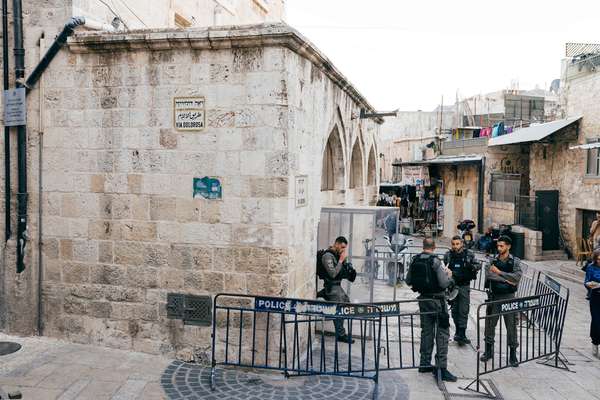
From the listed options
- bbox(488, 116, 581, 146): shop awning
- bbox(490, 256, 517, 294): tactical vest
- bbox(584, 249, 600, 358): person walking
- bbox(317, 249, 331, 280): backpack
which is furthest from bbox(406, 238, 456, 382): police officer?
bbox(488, 116, 581, 146): shop awning

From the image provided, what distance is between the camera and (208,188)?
6402 mm

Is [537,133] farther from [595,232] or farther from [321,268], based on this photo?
[321,268]

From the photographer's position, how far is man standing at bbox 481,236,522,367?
6848 millimetres

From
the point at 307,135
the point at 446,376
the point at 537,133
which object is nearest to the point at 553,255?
the point at 537,133

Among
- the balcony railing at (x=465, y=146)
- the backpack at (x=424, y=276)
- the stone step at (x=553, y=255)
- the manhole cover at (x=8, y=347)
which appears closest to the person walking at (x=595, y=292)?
the backpack at (x=424, y=276)

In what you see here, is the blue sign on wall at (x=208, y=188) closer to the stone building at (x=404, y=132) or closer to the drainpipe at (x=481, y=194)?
the drainpipe at (x=481, y=194)

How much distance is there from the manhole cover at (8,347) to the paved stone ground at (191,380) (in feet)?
0.29

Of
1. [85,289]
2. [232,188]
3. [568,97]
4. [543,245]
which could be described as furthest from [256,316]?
[568,97]

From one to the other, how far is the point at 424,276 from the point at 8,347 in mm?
5215

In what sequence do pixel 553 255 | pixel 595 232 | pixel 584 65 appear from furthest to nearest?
pixel 553 255
pixel 584 65
pixel 595 232

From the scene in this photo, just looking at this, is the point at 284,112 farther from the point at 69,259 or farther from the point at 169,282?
the point at 69,259

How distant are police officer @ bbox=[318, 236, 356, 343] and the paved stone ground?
49.5 inches

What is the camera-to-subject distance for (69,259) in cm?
691

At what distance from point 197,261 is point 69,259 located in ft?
5.86
